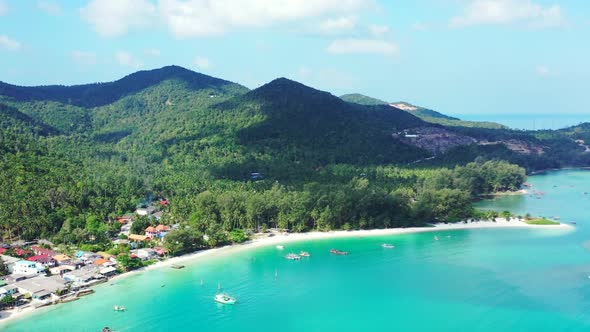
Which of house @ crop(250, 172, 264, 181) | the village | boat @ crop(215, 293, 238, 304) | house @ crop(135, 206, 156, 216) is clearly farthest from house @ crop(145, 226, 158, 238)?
house @ crop(250, 172, 264, 181)

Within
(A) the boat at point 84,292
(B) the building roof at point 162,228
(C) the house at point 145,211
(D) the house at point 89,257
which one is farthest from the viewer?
Answer: (C) the house at point 145,211

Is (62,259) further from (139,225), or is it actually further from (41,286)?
(139,225)

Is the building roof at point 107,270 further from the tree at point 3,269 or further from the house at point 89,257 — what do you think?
the tree at point 3,269

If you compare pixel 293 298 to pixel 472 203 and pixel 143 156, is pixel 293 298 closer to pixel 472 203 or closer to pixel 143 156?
pixel 472 203

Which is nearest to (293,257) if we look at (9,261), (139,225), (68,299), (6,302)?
(139,225)

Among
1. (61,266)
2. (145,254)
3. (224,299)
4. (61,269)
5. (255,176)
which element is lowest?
(224,299)

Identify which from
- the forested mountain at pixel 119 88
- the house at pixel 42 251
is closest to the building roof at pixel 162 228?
the house at pixel 42 251

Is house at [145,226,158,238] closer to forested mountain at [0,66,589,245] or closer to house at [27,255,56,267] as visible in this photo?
forested mountain at [0,66,589,245]
